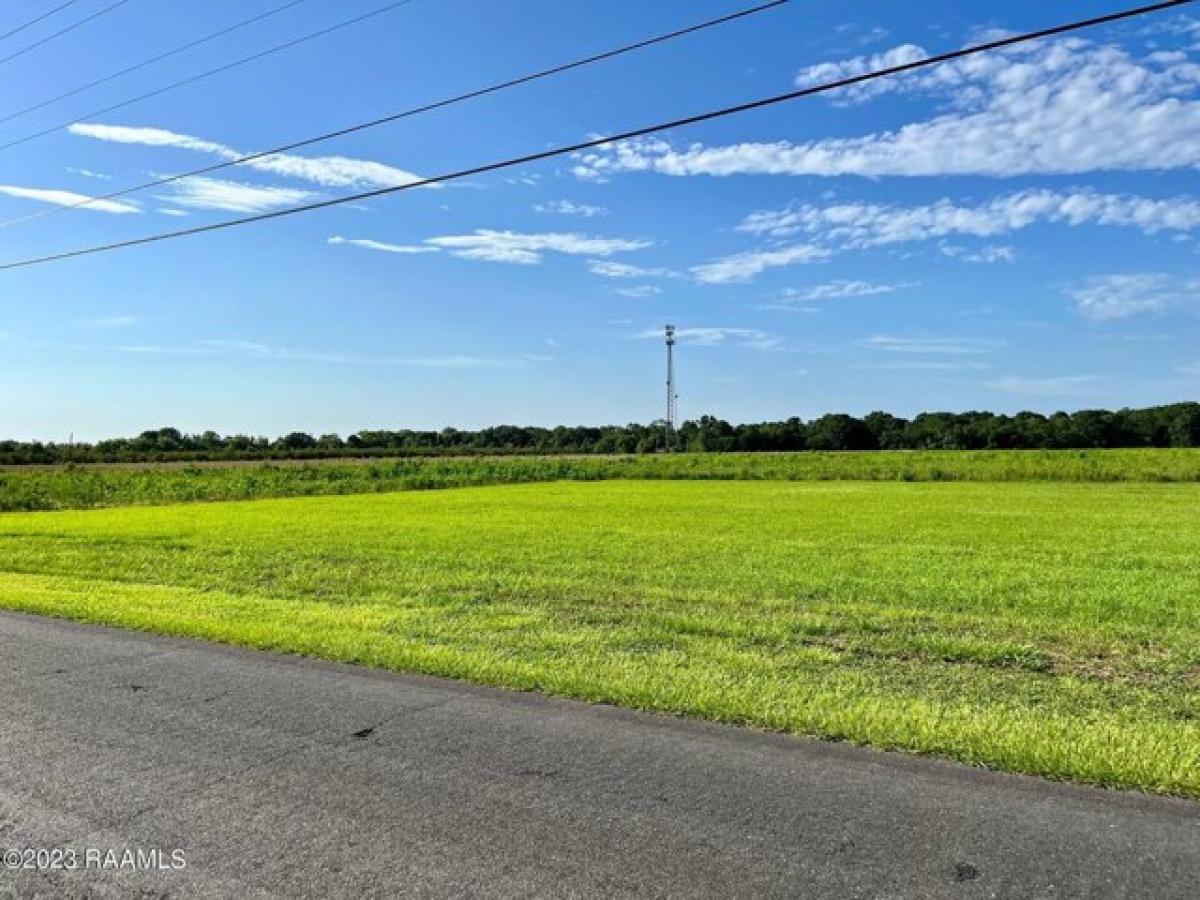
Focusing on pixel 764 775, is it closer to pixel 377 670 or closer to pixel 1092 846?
pixel 1092 846

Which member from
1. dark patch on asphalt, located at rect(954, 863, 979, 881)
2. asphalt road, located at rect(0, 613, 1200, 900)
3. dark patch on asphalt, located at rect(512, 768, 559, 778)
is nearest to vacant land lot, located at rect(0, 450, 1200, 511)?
asphalt road, located at rect(0, 613, 1200, 900)

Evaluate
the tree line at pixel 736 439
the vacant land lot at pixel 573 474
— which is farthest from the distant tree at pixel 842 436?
the vacant land lot at pixel 573 474

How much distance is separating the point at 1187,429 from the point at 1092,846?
10921 cm

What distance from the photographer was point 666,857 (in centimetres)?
388

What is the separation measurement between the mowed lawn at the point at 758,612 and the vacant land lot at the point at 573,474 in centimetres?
2571

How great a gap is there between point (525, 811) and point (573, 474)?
63604 millimetres

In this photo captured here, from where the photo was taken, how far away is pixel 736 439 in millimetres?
118312

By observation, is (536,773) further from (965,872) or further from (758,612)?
(758,612)

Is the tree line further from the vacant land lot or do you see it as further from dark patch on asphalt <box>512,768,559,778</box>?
dark patch on asphalt <box>512,768,559,778</box>

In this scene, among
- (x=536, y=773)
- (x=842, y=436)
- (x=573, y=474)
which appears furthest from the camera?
(x=842, y=436)

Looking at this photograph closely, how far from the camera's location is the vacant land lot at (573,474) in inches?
1909

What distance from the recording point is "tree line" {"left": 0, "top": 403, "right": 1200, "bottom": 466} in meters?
97.6

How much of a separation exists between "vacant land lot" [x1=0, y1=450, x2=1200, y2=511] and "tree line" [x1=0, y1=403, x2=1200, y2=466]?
3806cm

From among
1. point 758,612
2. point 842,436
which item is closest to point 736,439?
point 842,436
